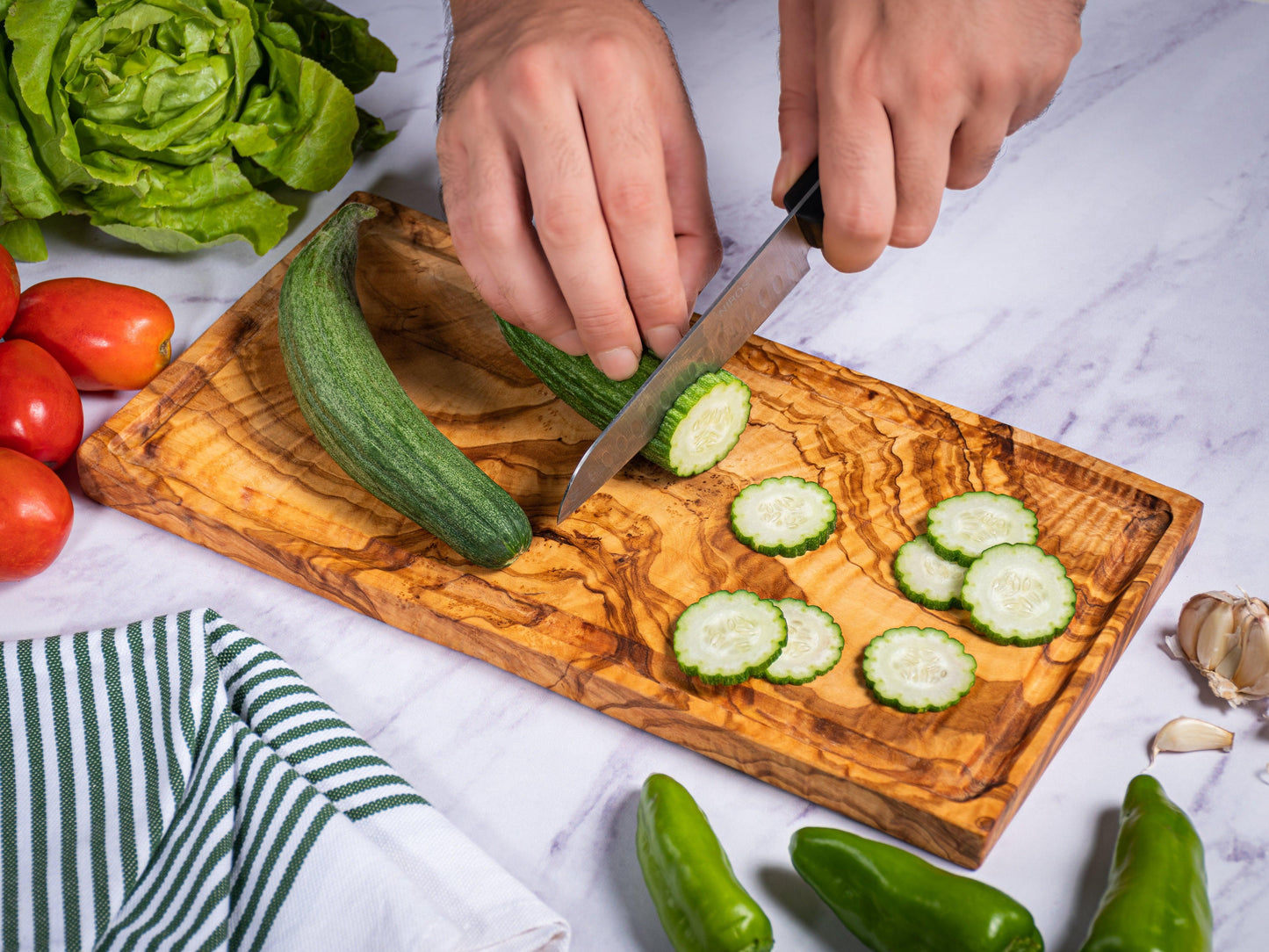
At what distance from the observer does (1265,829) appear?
198 centimetres

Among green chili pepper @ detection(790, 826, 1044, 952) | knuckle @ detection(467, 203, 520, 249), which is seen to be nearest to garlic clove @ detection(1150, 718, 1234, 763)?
green chili pepper @ detection(790, 826, 1044, 952)

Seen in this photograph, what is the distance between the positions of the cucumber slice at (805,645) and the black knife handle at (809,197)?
0.70 m

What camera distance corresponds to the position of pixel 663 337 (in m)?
2.22

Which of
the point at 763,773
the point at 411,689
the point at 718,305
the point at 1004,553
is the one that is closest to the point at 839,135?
the point at 718,305

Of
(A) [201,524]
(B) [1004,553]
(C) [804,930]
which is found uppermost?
(B) [1004,553]

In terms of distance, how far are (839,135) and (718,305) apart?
0.42 metres

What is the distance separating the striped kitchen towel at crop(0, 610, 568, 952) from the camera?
1739 millimetres

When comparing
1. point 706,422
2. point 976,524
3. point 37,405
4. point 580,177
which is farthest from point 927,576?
point 37,405

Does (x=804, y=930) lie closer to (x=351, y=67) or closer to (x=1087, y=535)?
(x=1087, y=535)

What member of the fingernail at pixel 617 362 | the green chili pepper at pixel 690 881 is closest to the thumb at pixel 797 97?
the fingernail at pixel 617 362

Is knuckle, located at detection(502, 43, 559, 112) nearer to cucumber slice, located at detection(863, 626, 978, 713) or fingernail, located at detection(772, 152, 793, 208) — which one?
fingernail, located at detection(772, 152, 793, 208)

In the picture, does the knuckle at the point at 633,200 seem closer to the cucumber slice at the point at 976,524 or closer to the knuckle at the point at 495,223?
the knuckle at the point at 495,223

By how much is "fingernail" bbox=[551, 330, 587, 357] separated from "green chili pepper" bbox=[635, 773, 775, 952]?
855 millimetres

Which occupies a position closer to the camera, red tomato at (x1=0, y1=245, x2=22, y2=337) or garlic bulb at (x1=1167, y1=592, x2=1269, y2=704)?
garlic bulb at (x1=1167, y1=592, x2=1269, y2=704)
